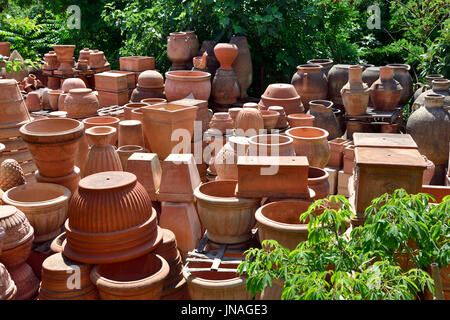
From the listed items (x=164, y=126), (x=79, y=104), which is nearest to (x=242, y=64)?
→ (x=79, y=104)

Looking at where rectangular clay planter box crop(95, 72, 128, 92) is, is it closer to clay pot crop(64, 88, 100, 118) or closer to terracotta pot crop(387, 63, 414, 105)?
clay pot crop(64, 88, 100, 118)

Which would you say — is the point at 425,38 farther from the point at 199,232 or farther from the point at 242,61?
the point at 199,232

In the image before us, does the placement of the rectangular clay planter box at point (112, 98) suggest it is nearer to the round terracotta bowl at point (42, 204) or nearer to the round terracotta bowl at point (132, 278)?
A: the round terracotta bowl at point (42, 204)

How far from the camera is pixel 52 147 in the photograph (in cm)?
459

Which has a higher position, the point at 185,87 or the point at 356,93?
the point at 185,87

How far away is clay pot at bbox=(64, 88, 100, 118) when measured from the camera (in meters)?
7.23

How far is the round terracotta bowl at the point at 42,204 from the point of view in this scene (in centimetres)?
438

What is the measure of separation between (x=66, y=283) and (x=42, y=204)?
2.94 feet

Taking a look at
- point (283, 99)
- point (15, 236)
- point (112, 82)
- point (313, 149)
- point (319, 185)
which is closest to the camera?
point (15, 236)

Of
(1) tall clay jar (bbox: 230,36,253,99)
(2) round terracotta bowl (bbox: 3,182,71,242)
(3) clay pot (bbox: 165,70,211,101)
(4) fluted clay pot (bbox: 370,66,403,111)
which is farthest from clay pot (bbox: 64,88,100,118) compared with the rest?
(4) fluted clay pot (bbox: 370,66,403,111)

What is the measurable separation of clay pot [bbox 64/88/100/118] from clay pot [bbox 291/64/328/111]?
11.8 feet

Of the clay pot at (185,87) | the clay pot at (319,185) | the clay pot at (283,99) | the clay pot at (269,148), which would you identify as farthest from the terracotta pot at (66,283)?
the clay pot at (283,99)

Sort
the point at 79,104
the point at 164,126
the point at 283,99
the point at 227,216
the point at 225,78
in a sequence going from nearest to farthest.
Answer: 1. the point at 227,216
2. the point at 164,126
3. the point at 79,104
4. the point at 283,99
5. the point at 225,78

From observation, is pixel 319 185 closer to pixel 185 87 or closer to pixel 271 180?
pixel 271 180
